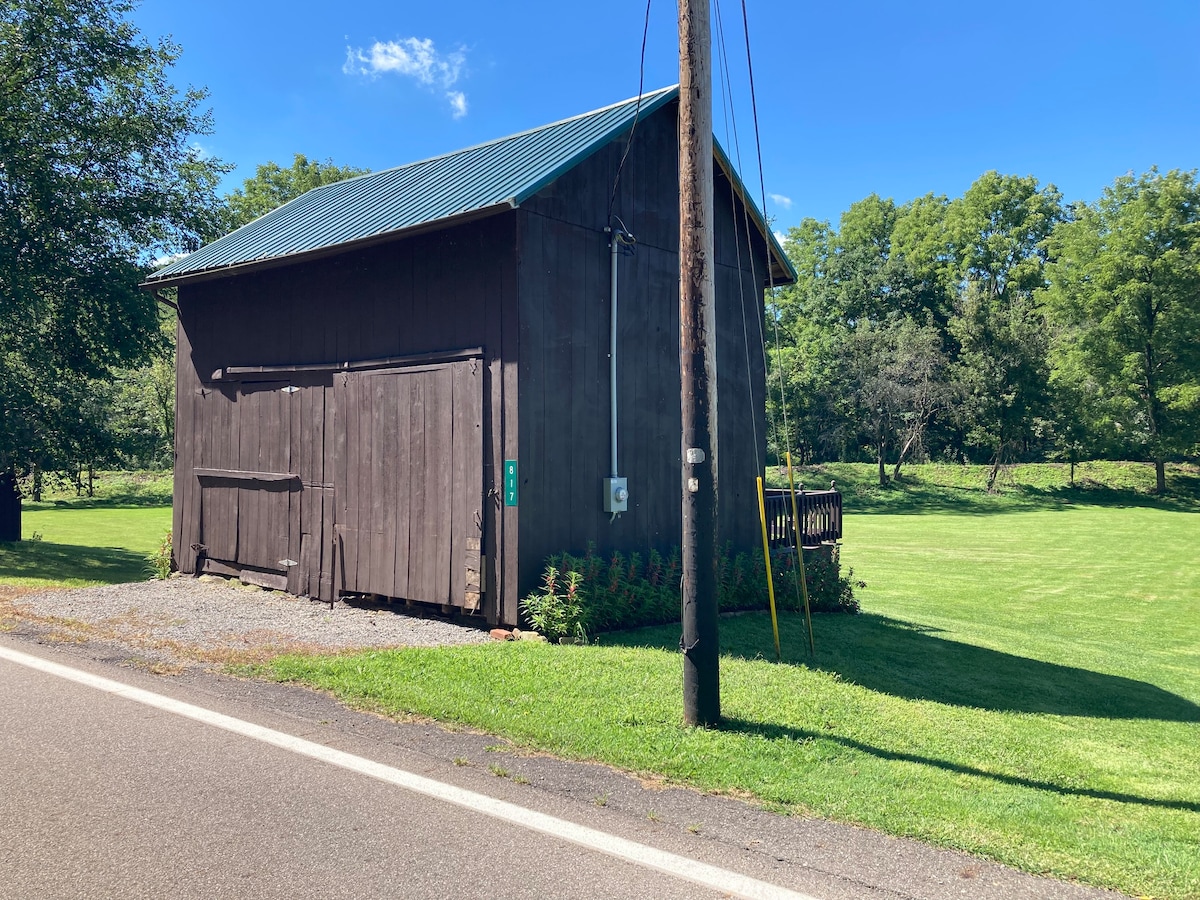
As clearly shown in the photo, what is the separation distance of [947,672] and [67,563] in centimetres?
1509

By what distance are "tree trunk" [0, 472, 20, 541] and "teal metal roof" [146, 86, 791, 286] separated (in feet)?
30.6

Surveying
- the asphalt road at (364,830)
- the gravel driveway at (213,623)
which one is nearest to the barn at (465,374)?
the gravel driveway at (213,623)

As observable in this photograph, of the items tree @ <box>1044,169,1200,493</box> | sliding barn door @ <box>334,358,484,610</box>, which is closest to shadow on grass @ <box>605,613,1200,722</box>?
sliding barn door @ <box>334,358,484,610</box>

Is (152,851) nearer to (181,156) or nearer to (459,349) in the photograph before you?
(459,349)

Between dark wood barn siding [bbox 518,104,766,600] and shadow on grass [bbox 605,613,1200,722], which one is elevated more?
dark wood barn siding [bbox 518,104,766,600]

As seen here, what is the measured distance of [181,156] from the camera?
18.2 metres

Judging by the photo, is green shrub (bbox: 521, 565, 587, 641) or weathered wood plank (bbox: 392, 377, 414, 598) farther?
weathered wood plank (bbox: 392, 377, 414, 598)

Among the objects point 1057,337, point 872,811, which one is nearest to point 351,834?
point 872,811

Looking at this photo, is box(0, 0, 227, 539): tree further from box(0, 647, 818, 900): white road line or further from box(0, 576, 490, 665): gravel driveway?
box(0, 647, 818, 900): white road line

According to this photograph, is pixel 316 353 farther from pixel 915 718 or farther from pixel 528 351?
pixel 915 718

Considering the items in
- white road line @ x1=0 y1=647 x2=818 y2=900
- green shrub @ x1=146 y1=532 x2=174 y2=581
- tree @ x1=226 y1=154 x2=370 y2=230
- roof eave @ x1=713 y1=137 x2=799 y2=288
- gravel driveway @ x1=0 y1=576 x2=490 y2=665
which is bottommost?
white road line @ x1=0 y1=647 x2=818 y2=900

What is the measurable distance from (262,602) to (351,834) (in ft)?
23.5

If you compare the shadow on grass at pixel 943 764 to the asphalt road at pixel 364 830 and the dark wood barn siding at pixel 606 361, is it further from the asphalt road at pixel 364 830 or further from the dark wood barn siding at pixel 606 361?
the dark wood barn siding at pixel 606 361

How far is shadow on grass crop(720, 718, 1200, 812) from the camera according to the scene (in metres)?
5.15
